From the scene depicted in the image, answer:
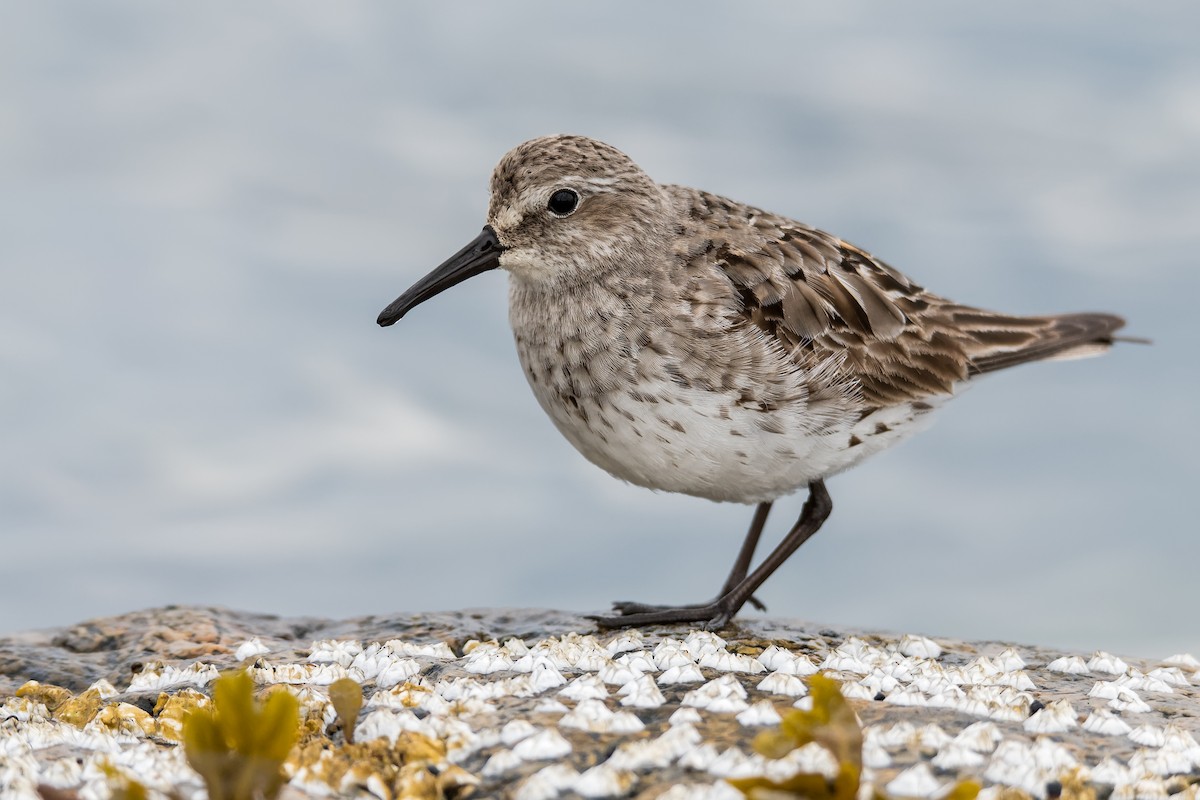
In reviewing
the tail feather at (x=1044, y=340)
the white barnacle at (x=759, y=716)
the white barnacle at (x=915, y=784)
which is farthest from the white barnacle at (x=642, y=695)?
the tail feather at (x=1044, y=340)

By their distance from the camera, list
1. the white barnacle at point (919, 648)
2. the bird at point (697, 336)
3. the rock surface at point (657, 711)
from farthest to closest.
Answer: the bird at point (697, 336) < the white barnacle at point (919, 648) < the rock surface at point (657, 711)

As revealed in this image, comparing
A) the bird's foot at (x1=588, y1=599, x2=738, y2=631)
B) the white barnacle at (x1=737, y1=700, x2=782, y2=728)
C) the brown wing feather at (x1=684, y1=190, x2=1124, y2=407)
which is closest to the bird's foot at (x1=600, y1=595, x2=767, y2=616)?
the bird's foot at (x1=588, y1=599, x2=738, y2=631)

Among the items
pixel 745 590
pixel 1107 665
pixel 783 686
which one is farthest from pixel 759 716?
pixel 745 590

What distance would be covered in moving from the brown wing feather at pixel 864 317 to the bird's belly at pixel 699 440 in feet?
1.43

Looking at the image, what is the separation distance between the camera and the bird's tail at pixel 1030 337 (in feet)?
24.8

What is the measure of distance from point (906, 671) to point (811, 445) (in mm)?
1801

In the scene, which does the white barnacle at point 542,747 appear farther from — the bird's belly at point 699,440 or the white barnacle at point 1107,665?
the white barnacle at point 1107,665

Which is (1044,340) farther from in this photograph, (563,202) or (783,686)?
(783,686)

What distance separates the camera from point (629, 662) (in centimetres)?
476

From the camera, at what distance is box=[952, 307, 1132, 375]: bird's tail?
757 cm

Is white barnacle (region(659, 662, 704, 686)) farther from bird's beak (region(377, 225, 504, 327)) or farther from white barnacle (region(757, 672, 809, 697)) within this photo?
bird's beak (region(377, 225, 504, 327))

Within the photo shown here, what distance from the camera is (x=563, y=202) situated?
680cm

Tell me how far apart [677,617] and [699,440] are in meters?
1.14

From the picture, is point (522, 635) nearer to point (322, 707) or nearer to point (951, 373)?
point (322, 707)
